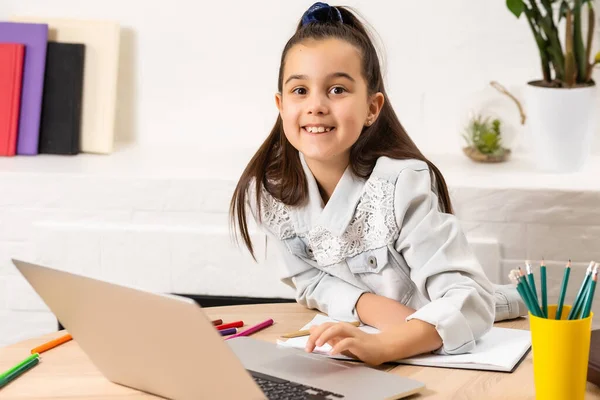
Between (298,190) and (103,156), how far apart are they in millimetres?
1087

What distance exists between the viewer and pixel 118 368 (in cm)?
113

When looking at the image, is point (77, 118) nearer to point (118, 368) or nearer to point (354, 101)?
point (354, 101)

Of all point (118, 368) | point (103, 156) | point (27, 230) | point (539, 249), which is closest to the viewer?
point (118, 368)

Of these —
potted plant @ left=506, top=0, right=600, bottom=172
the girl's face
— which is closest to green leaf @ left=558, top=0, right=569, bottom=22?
potted plant @ left=506, top=0, right=600, bottom=172

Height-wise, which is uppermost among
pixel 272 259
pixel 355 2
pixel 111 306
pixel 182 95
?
pixel 355 2

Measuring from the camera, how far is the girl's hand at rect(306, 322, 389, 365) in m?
1.19

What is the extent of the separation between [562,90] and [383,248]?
0.88 meters

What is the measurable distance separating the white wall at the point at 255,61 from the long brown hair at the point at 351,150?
0.78m

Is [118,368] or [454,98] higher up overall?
[454,98]

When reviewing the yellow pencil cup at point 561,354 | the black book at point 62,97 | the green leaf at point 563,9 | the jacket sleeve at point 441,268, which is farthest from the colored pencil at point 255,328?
the black book at point 62,97

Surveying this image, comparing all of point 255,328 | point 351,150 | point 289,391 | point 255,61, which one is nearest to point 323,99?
point 351,150

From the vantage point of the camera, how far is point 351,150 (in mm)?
1529

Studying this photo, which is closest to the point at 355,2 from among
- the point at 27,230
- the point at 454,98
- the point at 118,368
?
the point at 454,98

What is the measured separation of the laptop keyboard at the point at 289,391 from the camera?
1.06m
